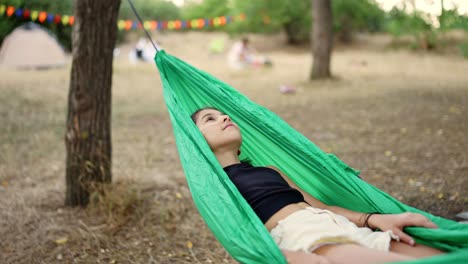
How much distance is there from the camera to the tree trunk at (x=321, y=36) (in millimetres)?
8195

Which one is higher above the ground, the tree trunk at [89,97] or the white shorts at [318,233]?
the tree trunk at [89,97]

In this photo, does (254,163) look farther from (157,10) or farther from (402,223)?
(157,10)

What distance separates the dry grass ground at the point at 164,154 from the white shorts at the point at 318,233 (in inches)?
37.0

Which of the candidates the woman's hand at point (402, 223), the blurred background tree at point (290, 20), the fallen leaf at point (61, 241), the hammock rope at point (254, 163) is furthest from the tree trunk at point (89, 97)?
the blurred background tree at point (290, 20)

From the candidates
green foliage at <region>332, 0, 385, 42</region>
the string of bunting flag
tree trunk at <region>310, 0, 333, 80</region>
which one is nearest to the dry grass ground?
tree trunk at <region>310, 0, 333, 80</region>

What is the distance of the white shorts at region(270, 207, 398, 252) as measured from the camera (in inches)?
66.2

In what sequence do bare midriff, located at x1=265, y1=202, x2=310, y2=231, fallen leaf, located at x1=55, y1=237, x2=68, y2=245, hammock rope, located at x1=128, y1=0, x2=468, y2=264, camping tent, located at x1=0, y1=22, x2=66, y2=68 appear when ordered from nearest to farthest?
1. hammock rope, located at x1=128, y1=0, x2=468, y2=264
2. bare midriff, located at x1=265, y1=202, x2=310, y2=231
3. fallen leaf, located at x1=55, y1=237, x2=68, y2=245
4. camping tent, located at x1=0, y1=22, x2=66, y2=68

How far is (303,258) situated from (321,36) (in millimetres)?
7170

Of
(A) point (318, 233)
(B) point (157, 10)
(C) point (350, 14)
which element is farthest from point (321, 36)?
(B) point (157, 10)

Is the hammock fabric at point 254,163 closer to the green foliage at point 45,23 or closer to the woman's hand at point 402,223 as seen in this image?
the woman's hand at point 402,223

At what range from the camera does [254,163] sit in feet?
7.93

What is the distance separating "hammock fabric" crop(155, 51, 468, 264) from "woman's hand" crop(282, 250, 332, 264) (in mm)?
46

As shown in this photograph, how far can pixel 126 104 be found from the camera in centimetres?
751

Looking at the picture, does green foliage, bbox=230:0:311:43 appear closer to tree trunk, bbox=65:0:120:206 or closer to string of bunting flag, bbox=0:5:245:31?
string of bunting flag, bbox=0:5:245:31
